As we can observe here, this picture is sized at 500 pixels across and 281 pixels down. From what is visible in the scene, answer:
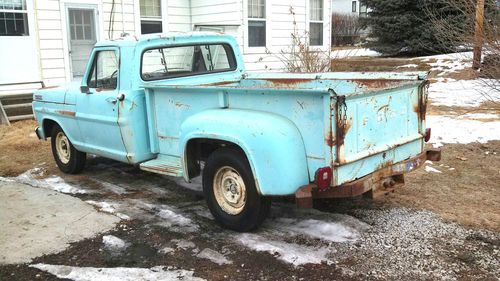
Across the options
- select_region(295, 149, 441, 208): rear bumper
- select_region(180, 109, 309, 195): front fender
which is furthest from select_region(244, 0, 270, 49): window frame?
select_region(180, 109, 309, 195): front fender

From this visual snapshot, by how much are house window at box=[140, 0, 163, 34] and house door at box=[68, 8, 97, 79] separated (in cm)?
140

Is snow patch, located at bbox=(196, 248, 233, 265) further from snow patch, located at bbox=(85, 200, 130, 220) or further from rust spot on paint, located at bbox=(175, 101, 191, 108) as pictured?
rust spot on paint, located at bbox=(175, 101, 191, 108)

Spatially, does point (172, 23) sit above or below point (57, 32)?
above

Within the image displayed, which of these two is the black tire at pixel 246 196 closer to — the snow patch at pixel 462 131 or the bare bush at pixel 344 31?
the snow patch at pixel 462 131

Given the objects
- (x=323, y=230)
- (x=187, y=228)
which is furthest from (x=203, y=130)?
(x=323, y=230)

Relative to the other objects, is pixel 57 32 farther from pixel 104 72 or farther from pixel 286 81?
pixel 286 81

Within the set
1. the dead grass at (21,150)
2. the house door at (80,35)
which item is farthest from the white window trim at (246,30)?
the dead grass at (21,150)

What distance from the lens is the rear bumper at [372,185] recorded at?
13.1 ft

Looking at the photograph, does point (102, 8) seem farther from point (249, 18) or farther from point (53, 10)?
point (249, 18)

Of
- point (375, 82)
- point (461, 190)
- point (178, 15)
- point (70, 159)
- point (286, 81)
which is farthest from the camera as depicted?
point (178, 15)

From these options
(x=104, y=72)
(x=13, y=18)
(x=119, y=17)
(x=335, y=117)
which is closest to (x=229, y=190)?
(x=335, y=117)

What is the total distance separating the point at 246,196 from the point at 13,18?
9.07 metres

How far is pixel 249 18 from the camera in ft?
46.0

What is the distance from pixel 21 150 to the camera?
8.70 m
